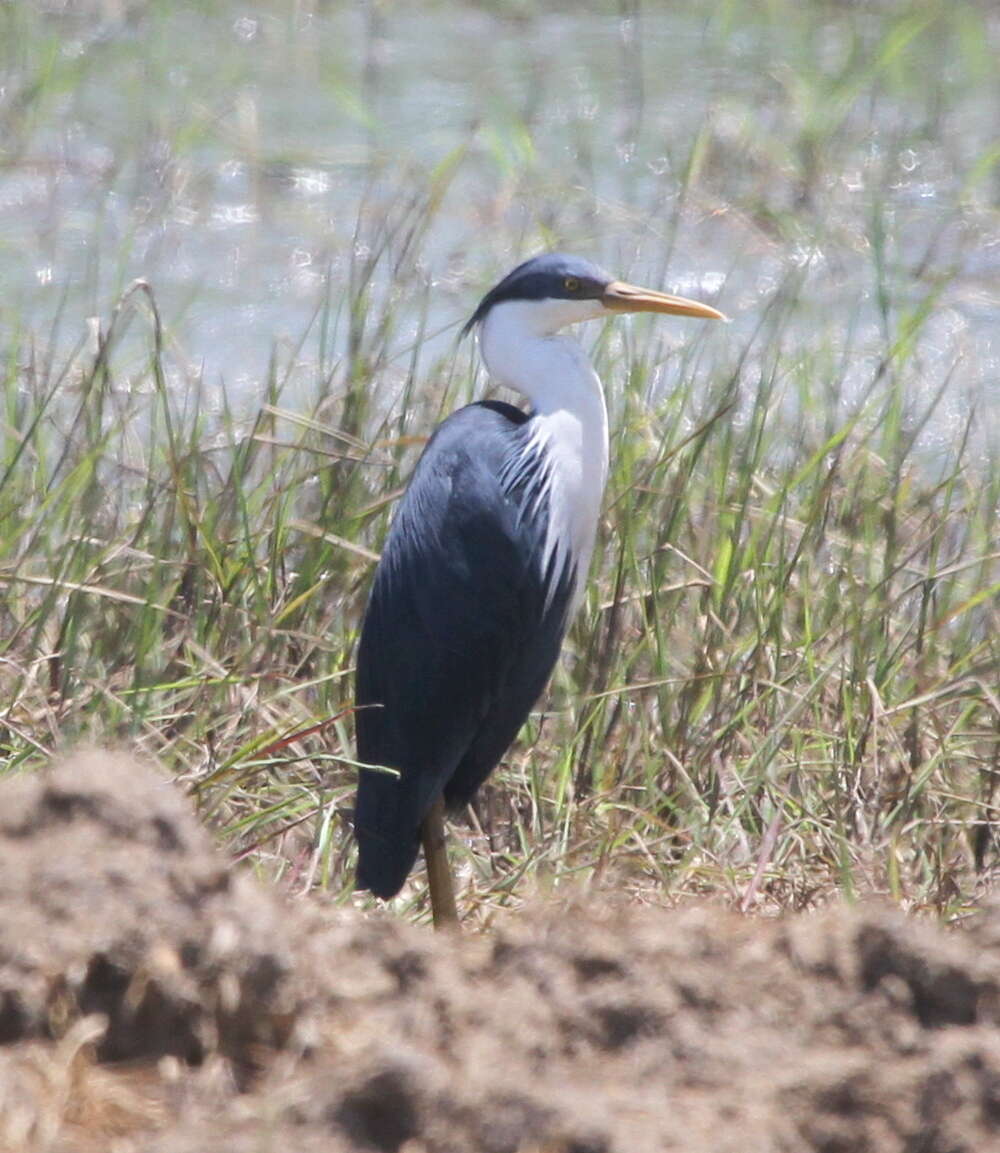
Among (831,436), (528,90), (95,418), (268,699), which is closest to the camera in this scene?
(268,699)

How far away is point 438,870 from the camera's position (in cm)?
344

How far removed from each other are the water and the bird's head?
1.05 metres

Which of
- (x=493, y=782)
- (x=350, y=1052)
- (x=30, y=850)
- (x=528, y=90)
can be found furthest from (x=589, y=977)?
(x=528, y=90)

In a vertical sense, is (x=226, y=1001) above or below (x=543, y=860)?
above

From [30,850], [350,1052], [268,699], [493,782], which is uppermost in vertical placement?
[30,850]

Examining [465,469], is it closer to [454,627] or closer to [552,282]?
[454,627]

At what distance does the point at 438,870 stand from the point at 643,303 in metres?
1.25

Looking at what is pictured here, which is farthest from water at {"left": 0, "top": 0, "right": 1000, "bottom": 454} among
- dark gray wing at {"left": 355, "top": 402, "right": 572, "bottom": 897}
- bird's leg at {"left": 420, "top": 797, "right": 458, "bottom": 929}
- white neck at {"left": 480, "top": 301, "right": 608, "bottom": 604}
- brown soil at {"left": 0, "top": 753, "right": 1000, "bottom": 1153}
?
brown soil at {"left": 0, "top": 753, "right": 1000, "bottom": 1153}

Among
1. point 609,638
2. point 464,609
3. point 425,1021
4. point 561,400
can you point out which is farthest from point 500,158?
point 425,1021

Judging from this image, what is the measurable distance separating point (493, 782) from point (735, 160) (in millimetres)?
4289

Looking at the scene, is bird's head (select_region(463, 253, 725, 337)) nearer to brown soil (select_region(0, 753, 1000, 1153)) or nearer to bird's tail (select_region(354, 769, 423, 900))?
bird's tail (select_region(354, 769, 423, 900))

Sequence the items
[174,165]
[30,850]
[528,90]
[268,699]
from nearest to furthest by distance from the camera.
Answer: [30,850] < [268,699] < [174,165] < [528,90]

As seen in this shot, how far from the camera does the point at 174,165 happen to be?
23.6 ft

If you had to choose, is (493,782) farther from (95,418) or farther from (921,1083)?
(921,1083)
